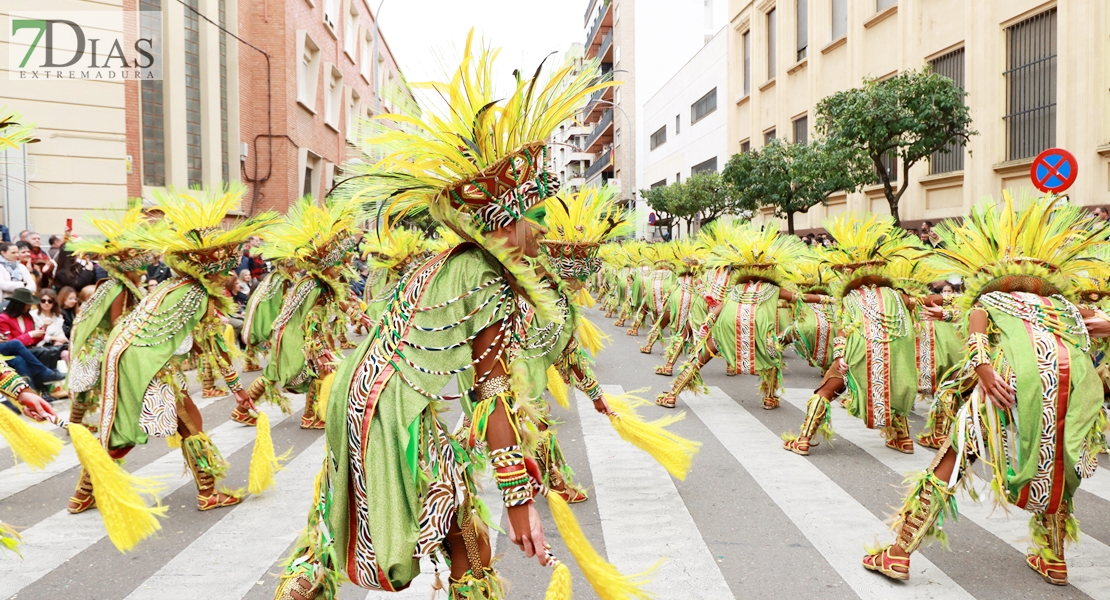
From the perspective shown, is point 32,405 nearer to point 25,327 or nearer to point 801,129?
point 25,327

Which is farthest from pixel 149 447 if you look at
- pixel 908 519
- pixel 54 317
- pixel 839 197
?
pixel 839 197

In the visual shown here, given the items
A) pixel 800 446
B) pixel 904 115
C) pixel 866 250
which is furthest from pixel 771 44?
pixel 800 446

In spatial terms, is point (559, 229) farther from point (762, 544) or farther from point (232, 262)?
point (762, 544)

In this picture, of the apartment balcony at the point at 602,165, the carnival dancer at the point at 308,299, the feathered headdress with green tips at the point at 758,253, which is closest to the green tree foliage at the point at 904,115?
the feathered headdress with green tips at the point at 758,253

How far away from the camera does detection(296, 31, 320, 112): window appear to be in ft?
79.6

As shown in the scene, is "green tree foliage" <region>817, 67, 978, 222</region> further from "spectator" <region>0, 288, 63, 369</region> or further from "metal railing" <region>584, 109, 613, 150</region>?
"metal railing" <region>584, 109, 613, 150</region>

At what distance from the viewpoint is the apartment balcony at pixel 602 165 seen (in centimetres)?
6031

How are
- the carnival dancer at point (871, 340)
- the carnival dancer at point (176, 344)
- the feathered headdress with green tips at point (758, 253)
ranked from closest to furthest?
the carnival dancer at point (176, 344), the carnival dancer at point (871, 340), the feathered headdress with green tips at point (758, 253)

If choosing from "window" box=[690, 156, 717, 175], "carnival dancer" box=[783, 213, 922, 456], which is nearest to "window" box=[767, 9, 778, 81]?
"window" box=[690, 156, 717, 175]

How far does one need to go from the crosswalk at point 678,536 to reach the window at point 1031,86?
1011cm

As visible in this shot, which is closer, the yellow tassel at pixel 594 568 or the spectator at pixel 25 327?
the yellow tassel at pixel 594 568

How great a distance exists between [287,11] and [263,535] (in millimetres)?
20030

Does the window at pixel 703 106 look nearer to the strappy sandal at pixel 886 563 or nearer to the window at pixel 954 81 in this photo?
the window at pixel 954 81

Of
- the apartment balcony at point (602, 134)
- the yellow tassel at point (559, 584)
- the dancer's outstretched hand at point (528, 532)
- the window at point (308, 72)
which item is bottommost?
the yellow tassel at point (559, 584)
